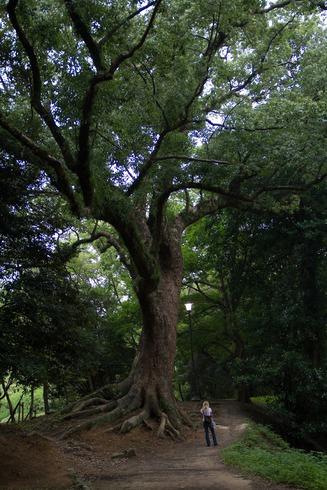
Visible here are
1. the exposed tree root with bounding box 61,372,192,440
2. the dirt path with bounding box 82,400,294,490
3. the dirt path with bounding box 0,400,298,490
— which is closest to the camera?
the dirt path with bounding box 82,400,294,490

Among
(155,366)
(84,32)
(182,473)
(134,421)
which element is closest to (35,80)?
(84,32)

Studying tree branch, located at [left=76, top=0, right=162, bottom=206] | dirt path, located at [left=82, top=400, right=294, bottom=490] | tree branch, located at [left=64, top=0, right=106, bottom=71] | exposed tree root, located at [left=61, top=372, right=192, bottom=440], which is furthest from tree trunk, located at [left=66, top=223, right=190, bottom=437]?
tree branch, located at [left=64, top=0, right=106, bottom=71]

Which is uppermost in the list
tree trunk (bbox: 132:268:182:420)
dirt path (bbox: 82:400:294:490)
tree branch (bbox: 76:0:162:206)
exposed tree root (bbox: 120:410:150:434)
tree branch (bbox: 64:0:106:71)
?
tree branch (bbox: 64:0:106:71)

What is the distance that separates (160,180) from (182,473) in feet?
26.1

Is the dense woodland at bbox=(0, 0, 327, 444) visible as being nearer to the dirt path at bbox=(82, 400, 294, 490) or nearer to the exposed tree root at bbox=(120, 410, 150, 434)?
the exposed tree root at bbox=(120, 410, 150, 434)

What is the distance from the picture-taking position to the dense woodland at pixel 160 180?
7.52m

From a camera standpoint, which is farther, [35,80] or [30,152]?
[30,152]

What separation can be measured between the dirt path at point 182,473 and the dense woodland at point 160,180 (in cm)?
169

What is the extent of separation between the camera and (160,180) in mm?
13312

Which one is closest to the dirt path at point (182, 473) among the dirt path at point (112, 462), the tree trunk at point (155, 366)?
the dirt path at point (112, 462)

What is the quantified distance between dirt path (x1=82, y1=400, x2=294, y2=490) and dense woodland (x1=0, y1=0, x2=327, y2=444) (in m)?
1.69

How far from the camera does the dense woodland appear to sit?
7.52 meters

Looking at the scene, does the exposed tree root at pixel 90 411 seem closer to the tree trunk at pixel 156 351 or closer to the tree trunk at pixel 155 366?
the tree trunk at pixel 155 366

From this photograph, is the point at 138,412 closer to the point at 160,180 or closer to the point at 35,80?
the point at 160,180
